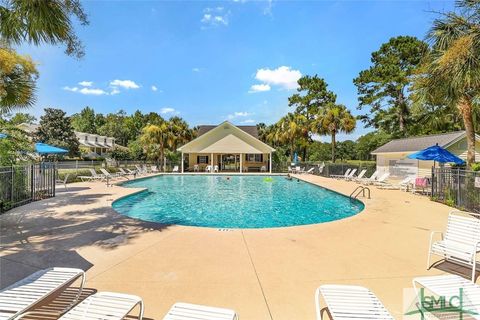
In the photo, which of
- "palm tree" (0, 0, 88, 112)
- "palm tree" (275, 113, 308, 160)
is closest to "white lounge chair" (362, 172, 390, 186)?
"palm tree" (275, 113, 308, 160)

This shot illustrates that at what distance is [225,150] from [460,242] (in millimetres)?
25541

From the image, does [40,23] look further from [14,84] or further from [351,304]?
[351,304]

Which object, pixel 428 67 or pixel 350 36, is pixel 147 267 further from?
pixel 350 36

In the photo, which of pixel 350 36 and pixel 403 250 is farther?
pixel 350 36

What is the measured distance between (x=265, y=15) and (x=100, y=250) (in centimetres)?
1526

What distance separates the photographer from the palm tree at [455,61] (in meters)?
7.67

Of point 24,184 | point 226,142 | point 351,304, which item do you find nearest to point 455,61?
point 351,304

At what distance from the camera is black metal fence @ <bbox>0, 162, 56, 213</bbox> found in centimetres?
866

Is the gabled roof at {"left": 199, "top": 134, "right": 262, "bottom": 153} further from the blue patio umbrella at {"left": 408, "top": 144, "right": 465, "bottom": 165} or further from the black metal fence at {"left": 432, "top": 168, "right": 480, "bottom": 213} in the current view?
the black metal fence at {"left": 432, "top": 168, "right": 480, "bottom": 213}

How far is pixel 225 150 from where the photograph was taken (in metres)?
29.3

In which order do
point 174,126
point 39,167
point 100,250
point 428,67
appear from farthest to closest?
point 174,126
point 39,167
point 428,67
point 100,250

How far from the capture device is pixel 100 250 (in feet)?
17.0

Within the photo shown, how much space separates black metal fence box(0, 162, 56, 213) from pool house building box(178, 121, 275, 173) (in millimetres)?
17566

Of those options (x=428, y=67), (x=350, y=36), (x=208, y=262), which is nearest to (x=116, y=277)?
(x=208, y=262)
